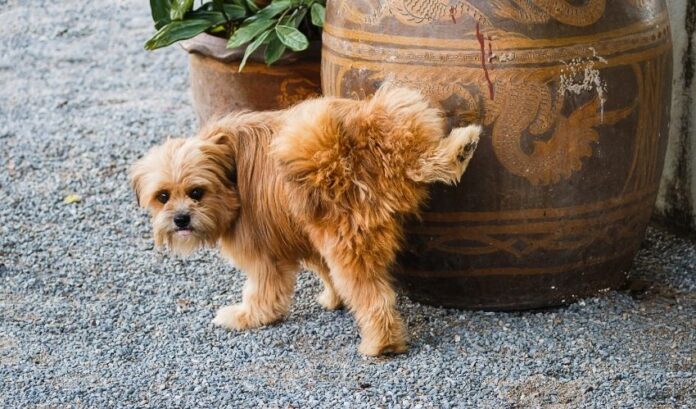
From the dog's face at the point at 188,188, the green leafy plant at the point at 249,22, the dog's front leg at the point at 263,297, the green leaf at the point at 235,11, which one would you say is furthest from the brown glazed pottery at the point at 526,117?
the green leaf at the point at 235,11

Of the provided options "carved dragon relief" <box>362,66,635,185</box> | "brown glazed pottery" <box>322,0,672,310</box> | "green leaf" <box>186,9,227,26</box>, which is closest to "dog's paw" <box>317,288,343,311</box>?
"brown glazed pottery" <box>322,0,672,310</box>

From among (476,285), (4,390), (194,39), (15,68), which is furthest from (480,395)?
(15,68)

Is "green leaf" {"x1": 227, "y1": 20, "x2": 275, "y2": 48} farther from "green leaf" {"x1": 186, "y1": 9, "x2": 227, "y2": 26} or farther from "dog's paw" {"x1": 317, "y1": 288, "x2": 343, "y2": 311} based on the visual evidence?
"dog's paw" {"x1": 317, "y1": 288, "x2": 343, "y2": 311}

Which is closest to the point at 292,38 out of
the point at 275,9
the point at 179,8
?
the point at 275,9

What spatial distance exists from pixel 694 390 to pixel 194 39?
136 inches

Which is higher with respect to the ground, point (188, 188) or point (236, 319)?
point (188, 188)

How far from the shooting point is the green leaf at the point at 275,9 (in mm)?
5328

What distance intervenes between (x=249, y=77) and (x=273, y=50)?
24.2 inches

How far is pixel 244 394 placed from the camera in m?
3.86

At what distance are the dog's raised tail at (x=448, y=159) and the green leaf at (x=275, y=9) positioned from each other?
5.93 feet

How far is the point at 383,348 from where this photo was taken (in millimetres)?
4078

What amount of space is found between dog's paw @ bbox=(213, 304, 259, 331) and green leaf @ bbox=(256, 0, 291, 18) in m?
1.64

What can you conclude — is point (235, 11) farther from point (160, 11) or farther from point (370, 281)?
point (370, 281)

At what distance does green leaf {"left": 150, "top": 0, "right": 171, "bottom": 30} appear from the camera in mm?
5504
